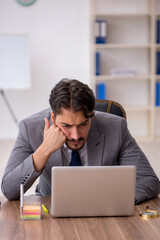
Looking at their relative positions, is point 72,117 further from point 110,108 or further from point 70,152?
point 110,108

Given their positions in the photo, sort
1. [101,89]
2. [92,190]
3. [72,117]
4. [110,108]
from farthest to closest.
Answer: [101,89]
[110,108]
[72,117]
[92,190]

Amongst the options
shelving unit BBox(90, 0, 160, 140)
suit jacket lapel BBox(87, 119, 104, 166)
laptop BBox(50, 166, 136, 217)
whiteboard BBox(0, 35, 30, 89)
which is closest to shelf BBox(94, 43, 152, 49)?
shelving unit BBox(90, 0, 160, 140)

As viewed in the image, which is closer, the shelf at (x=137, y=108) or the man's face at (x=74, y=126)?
the man's face at (x=74, y=126)

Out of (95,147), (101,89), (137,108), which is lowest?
(137,108)

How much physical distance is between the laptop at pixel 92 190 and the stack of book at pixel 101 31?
4753mm

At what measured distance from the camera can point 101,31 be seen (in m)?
6.20

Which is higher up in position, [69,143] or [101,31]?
[101,31]

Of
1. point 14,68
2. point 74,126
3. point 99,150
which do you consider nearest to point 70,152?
point 99,150

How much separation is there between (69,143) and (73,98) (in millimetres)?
225

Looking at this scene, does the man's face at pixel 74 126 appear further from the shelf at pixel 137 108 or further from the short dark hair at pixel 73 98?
the shelf at pixel 137 108

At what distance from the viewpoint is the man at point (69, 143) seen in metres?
1.98

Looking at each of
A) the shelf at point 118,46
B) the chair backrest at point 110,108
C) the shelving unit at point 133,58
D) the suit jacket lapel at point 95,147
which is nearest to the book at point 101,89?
the shelving unit at point 133,58

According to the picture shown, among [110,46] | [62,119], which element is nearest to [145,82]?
[110,46]

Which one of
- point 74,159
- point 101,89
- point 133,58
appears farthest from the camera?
point 133,58
